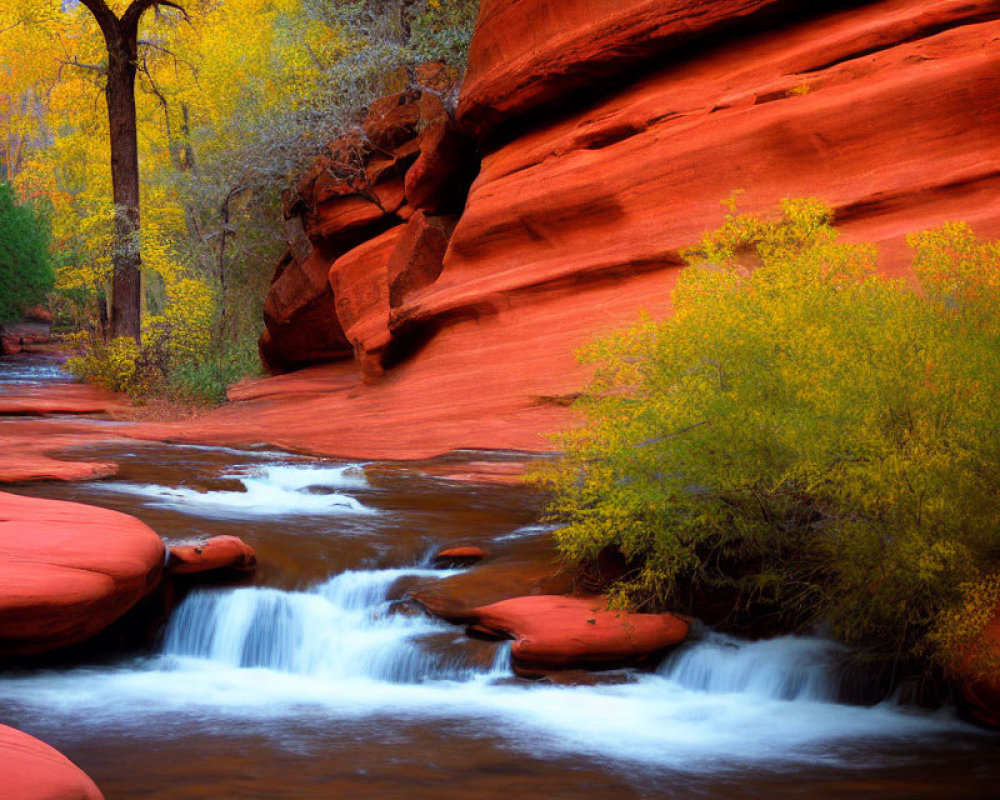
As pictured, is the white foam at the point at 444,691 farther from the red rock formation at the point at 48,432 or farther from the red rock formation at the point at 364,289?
the red rock formation at the point at 364,289

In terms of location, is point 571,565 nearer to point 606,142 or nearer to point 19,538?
point 19,538

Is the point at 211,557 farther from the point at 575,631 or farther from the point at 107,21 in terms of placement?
the point at 107,21

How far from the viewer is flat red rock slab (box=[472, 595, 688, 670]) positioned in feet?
22.3

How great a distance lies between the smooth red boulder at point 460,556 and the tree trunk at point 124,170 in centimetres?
1407

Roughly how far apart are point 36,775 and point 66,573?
9.98ft

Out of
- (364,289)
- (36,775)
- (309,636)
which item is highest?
(364,289)

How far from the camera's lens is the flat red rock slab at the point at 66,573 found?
6.31 meters

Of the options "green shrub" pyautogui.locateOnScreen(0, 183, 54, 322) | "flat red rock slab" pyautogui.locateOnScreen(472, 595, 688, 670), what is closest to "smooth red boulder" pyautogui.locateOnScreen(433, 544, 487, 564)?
"flat red rock slab" pyautogui.locateOnScreen(472, 595, 688, 670)

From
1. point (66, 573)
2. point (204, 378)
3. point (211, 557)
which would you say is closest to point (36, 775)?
point (66, 573)

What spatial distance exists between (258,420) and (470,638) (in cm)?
1071

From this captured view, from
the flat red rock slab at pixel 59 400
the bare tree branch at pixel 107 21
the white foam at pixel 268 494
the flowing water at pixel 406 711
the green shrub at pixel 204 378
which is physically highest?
the bare tree branch at pixel 107 21

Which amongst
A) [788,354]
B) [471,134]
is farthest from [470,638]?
[471,134]

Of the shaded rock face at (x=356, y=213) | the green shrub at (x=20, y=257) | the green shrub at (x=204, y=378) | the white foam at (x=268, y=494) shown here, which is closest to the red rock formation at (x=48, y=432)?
the white foam at (x=268, y=494)

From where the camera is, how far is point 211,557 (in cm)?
786
